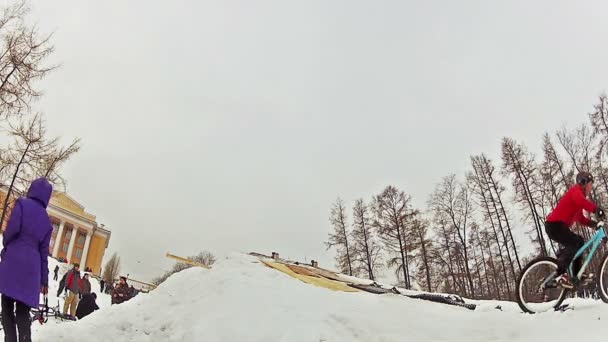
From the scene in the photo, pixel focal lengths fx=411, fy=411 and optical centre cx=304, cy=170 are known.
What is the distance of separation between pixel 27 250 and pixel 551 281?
6.91m

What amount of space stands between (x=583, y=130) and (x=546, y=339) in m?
25.0

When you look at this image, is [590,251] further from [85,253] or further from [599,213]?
[85,253]

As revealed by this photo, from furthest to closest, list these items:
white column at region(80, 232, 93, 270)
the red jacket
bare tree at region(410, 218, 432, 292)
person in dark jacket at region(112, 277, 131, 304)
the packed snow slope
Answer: white column at region(80, 232, 93, 270) → bare tree at region(410, 218, 432, 292) → person in dark jacket at region(112, 277, 131, 304) → the red jacket → the packed snow slope

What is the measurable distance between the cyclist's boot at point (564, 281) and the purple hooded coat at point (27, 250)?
6.72m

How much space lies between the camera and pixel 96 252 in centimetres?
7569

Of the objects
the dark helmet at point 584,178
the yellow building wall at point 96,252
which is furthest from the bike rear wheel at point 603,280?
the yellow building wall at point 96,252

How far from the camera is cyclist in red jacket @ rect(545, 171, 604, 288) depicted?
5.79m

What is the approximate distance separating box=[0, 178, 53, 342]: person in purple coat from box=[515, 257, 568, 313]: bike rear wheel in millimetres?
6544

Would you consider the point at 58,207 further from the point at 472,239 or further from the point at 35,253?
the point at 35,253

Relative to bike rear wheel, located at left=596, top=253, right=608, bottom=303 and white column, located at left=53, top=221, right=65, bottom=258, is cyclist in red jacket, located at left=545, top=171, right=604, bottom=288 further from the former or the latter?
white column, located at left=53, top=221, right=65, bottom=258

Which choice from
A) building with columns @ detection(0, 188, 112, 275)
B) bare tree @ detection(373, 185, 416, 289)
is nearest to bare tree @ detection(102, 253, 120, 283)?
building with columns @ detection(0, 188, 112, 275)

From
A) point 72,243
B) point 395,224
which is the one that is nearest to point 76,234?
point 72,243

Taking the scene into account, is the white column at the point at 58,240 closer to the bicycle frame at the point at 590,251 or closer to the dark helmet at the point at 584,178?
the bicycle frame at the point at 590,251

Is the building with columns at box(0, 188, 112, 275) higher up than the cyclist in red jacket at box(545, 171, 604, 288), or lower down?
higher up
